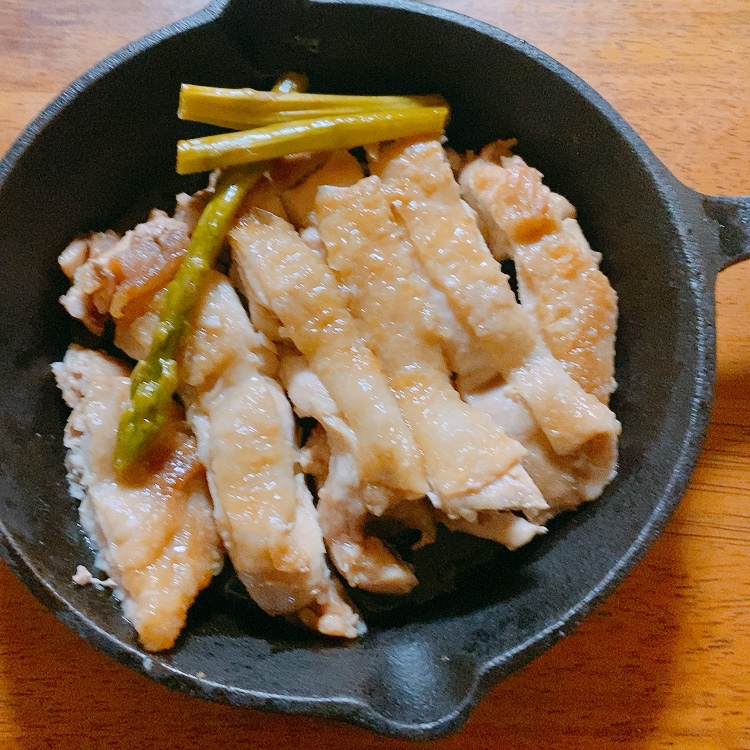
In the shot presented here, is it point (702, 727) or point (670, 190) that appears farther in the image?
point (702, 727)

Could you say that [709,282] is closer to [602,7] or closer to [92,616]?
[602,7]

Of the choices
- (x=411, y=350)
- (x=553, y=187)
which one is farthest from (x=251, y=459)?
(x=553, y=187)

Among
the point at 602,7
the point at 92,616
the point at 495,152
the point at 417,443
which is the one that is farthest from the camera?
the point at 602,7

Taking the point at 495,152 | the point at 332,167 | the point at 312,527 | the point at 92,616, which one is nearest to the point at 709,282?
the point at 495,152

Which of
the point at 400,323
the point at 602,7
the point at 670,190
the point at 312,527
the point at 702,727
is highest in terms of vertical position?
the point at 602,7

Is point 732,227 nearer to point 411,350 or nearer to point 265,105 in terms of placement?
point 411,350

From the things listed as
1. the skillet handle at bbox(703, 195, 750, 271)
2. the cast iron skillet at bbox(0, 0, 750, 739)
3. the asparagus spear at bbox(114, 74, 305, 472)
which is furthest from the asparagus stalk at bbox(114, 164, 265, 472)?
the skillet handle at bbox(703, 195, 750, 271)

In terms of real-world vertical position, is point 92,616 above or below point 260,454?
below

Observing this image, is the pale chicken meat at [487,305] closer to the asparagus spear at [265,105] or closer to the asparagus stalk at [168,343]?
the asparagus spear at [265,105]
